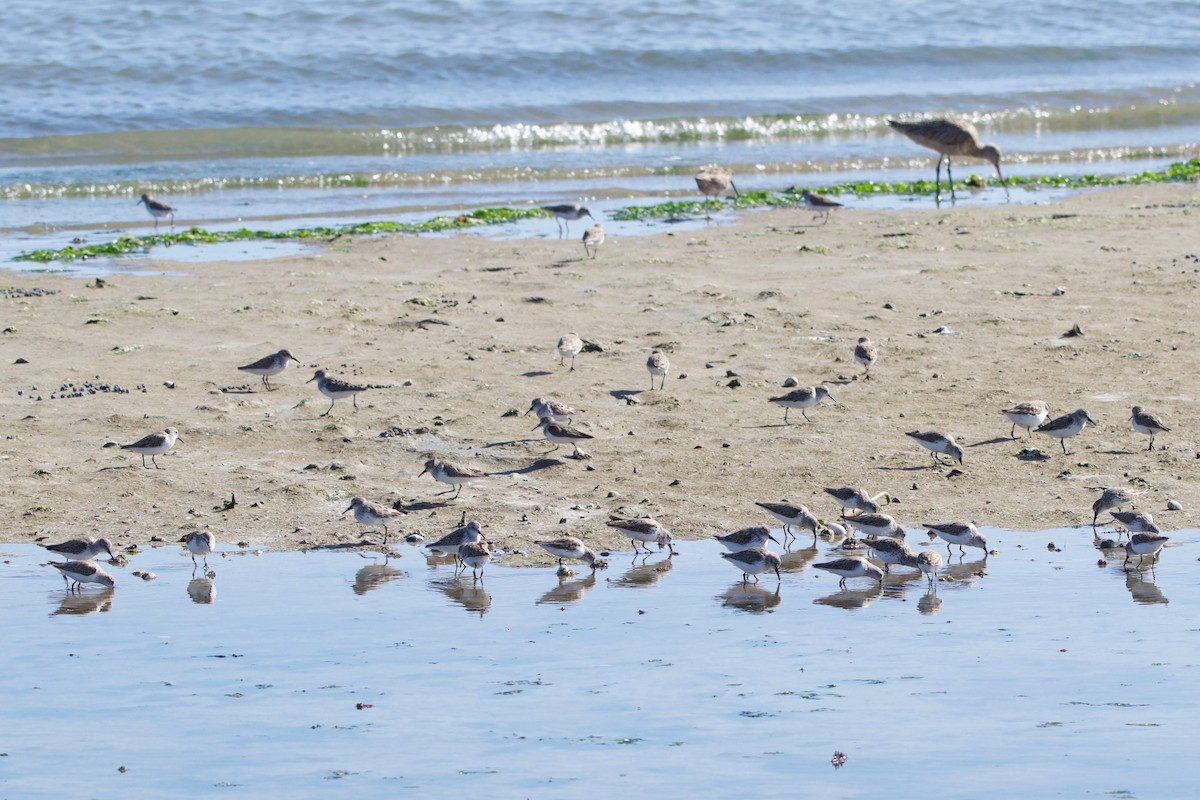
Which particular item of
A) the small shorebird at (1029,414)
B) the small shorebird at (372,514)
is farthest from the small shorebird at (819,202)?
the small shorebird at (372,514)

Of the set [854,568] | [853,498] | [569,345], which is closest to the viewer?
[854,568]

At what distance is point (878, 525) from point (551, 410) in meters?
3.43

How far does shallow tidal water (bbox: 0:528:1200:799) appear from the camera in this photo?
8.20m

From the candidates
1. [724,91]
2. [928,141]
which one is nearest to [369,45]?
[724,91]

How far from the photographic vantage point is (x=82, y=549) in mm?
11516

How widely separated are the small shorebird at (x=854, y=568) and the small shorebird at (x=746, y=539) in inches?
18.4

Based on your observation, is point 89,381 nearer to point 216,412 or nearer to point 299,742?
point 216,412

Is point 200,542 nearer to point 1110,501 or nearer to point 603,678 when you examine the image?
point 603,678

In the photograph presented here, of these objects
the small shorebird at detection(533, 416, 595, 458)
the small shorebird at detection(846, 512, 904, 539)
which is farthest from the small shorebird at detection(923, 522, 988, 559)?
the small shorebird at detection(533, 416, 595, 458)

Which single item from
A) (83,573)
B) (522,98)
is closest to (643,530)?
(83,573)

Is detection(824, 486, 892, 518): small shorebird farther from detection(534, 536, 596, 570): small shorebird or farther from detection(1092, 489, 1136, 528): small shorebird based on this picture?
detection(534, 536, 596, 570): small shorebird

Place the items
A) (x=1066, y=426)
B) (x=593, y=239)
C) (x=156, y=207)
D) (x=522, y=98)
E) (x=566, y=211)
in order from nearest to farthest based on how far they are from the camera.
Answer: (x=1066, y=426)
(x=593, y=239)
(x=566, y=211)
(x=156, y=207)
(x=522, y=98)

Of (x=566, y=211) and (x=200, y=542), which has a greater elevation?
(x=566, y=211)

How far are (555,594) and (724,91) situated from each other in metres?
33.4
